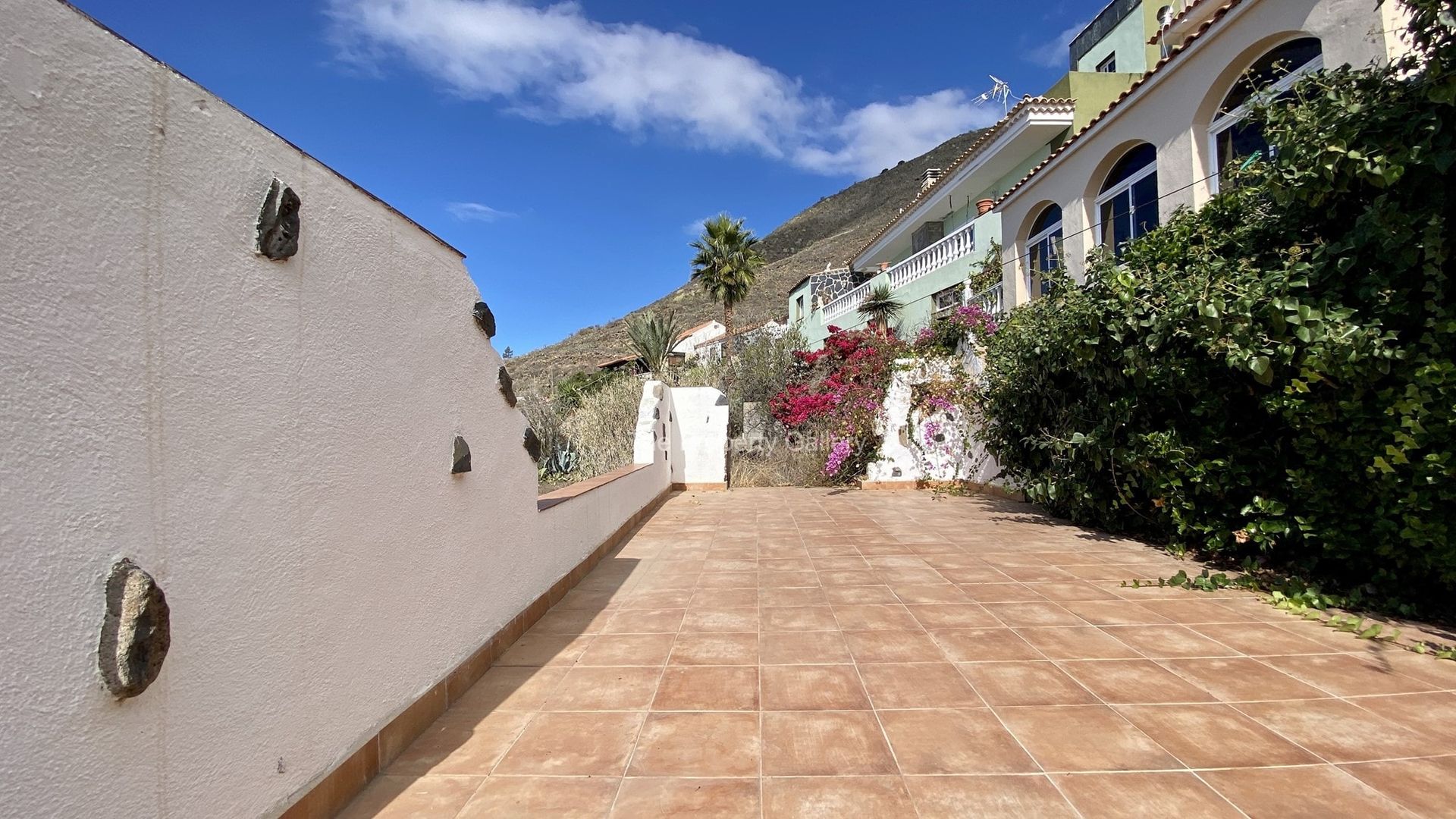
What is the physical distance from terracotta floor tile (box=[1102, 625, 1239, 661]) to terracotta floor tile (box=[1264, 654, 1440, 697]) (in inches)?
10.3

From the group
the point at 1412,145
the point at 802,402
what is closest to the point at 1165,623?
the point at 1412,145

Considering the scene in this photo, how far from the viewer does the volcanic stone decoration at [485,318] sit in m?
3.63

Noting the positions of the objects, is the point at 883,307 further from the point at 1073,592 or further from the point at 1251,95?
the point at 1073,592

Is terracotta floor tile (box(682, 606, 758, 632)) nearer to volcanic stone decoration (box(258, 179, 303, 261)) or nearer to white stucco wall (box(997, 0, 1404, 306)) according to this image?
volcanic stone decoration (box(258, 179, 303, 261))

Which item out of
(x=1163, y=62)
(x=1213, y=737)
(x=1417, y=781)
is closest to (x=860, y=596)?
(x=1213, y=737)

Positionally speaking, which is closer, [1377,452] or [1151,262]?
[1377,452]

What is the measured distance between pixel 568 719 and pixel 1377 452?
4905mm

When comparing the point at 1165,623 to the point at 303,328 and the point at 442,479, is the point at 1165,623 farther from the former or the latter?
the point at 303,328

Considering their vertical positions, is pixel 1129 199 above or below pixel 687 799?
above

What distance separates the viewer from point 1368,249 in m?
4.21

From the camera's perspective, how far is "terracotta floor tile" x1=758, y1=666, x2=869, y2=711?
10.3 feet

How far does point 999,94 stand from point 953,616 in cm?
1460

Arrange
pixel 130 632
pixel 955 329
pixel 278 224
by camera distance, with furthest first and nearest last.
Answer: pixel 955 329
pixel 278 224
pixel 130 632

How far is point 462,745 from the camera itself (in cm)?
285
